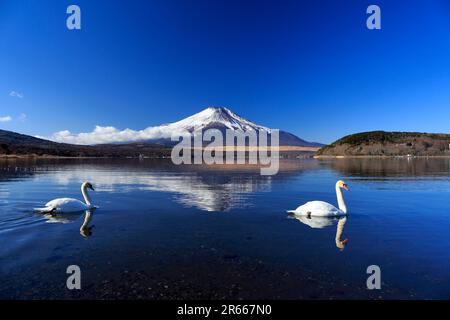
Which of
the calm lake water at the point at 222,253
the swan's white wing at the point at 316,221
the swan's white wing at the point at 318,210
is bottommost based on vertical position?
the calm lake water at the point at 222,253

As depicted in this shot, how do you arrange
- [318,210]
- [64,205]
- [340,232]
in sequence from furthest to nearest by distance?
[64,205] → [318,210] → [340,232]

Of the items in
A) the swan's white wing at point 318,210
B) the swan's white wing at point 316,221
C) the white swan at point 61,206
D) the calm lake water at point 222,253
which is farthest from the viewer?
the white swan at point 61,206

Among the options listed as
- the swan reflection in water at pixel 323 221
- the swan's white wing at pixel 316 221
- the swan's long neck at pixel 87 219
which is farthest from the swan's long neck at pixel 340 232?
the swan's long neck at pixel 87 219

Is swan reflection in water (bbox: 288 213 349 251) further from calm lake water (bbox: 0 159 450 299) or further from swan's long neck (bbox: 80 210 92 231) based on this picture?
swan's long neck (bbox: 80 210 92 231)

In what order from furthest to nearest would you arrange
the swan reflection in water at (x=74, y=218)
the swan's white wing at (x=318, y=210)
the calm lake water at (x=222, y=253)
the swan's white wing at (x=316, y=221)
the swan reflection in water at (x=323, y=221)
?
the swan's white wing at (x=318, y=210) → the swan's white wing at (x=316, y=221) → the swan reflection in water at (x=74, y=218) → the swan reflection in water at (x=323, y=221) → the calm lake water at (x=222, y=253)

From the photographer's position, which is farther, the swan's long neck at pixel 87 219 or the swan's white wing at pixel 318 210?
the swan's white wing at pixel 318 210

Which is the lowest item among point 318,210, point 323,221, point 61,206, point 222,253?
point 222,253

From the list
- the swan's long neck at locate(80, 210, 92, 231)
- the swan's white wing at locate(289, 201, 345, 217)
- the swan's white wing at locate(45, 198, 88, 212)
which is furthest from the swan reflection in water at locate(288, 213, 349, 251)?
the swan's white wing at locate(45, 198, 88, 212)

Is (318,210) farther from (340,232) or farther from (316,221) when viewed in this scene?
(340,232)

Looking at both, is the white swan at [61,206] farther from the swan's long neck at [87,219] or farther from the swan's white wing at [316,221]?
the swan's white wing at [316,221]

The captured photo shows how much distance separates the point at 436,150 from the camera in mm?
196250

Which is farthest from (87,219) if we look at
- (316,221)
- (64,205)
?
(316,221)

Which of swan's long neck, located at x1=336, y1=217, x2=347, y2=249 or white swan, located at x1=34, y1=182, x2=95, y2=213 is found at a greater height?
white swan, located at x1=34, y1=182, x2=95, y2=213
